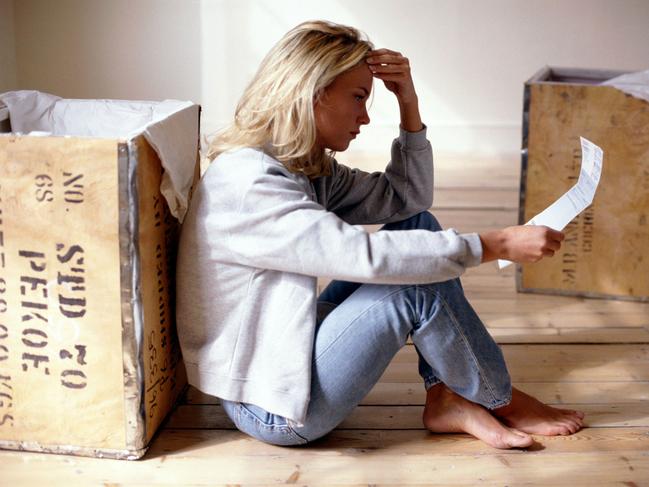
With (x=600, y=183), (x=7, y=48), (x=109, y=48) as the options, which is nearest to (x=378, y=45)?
(x=109, y=48)

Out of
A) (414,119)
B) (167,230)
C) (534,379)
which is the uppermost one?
(414,119)

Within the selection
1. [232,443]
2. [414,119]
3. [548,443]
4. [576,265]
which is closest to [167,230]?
[232,443]

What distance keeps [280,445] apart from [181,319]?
284 mm

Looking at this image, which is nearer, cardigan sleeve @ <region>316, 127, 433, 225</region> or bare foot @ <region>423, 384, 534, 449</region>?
bare foot @ <region>423, 384, 534, 449</region>

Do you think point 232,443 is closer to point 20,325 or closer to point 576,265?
point 20,325

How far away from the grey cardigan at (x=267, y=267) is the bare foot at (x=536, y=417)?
40cm

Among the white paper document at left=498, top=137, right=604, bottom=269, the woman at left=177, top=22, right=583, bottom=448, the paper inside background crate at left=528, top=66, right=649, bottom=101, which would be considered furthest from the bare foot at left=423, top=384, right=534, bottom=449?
the paper inside background crate at left=528, top=66, right=649, bottom=101

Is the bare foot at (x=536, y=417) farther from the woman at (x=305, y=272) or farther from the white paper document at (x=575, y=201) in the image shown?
the white paper document at (x=575, y=201)

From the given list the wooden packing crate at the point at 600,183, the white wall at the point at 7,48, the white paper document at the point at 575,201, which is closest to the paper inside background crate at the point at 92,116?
the white paper document at the point at 575,201

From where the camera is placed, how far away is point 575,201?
1.61m

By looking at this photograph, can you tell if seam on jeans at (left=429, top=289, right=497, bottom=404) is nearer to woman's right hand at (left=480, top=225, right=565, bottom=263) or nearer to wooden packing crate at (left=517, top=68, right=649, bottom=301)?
woman's right hand at (left=480, top=225, right=565, bottom=263)

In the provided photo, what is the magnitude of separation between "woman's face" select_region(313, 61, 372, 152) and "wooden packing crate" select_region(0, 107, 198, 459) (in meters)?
0.29

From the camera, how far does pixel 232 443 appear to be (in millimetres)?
1703

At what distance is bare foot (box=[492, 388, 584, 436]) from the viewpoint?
1.75m
